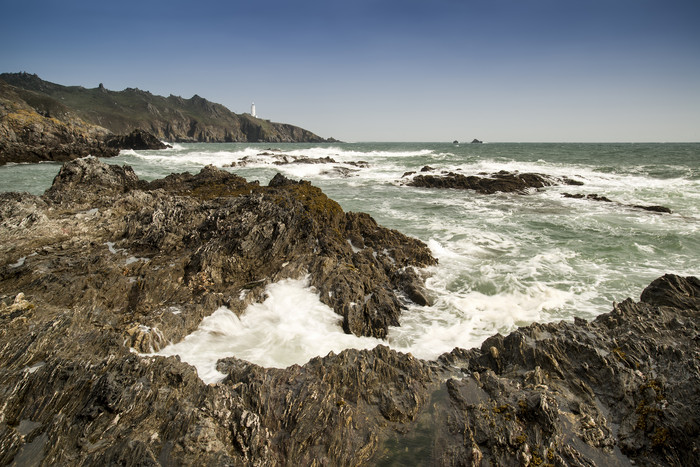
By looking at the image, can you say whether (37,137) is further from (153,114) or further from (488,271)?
(153,114)

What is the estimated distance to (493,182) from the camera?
30.7m

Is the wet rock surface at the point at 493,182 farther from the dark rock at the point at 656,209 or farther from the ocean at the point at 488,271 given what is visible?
the dark rock at the point at 656,209

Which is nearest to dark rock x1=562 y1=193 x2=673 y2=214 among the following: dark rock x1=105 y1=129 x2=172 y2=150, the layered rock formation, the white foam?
the white foam

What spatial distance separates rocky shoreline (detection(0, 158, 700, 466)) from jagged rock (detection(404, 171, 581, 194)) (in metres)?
24.0

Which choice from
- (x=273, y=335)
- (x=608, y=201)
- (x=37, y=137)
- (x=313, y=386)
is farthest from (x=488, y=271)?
(x=37, y=137)

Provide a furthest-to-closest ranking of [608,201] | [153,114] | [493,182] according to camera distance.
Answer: [153,114] → [493,182] → [608,201]

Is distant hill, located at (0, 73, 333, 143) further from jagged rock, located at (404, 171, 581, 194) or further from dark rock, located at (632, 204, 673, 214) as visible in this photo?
dark rock, located at (632, 204, 673, 214)

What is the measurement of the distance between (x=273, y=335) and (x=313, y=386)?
112 inches

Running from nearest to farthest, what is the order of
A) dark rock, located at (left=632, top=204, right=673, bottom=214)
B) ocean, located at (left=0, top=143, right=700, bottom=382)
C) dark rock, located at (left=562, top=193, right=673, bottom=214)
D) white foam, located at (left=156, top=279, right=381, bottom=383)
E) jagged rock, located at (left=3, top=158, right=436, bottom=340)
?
white foam, located at (left=156, top=279, right=381, bottom=383)
ocean, located at (left=0, top=143, right=700, bottom=382)
jagged rock, located at (left=3, top=158, right=436, bottom=340)
dark rock, located at (left=632, top=204, right=673, bottom=214)
dark rock, located at (left=562, top=193, right=673, bottom=214)

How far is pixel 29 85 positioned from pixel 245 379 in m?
189

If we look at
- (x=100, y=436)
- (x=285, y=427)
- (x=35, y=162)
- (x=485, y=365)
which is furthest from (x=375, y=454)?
(x=35, y=162)

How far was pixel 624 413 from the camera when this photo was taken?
4125 millimetres

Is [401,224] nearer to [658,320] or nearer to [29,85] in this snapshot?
[658,320]

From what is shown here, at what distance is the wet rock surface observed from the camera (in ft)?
98.0
